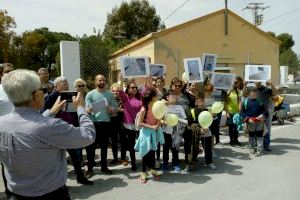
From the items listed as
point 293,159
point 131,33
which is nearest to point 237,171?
point 293,159

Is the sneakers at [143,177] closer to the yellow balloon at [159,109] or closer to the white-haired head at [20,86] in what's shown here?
the yellow balloon at [159,109]

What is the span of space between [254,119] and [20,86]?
6.56 meters

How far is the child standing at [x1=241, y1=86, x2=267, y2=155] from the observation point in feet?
26.5

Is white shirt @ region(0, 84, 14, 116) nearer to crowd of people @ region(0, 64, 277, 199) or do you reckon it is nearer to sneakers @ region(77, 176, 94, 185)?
crowd of people @ region(0, 64, 277, 199)

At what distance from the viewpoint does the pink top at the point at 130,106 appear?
6.95 m

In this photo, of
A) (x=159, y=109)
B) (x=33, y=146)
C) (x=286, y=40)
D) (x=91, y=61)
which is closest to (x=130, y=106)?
(x=159, y=109)

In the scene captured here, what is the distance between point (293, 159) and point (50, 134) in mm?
6382

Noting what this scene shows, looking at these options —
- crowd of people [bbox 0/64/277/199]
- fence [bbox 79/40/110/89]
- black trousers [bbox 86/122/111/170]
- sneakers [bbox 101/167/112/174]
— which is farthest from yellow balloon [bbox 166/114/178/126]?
fence [bbox 79/40/110/89]

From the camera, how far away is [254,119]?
808 centimetres

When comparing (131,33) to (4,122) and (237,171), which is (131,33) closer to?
(237,171)

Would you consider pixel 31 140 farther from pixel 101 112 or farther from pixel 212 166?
pixel 212 166

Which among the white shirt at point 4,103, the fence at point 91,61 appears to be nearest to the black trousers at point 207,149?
the white shirt at point 4,103

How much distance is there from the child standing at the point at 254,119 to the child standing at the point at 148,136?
2655mm

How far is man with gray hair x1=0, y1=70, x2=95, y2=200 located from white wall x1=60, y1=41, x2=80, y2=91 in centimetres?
696
